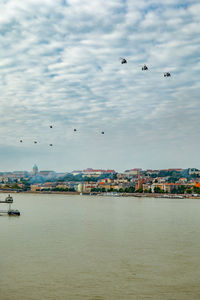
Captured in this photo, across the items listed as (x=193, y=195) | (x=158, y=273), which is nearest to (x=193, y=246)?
(x=158, y=273)

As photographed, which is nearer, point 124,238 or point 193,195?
point 124,238

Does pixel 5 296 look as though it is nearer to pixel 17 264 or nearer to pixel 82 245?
pixel 17 264

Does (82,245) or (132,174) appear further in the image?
(132,174)

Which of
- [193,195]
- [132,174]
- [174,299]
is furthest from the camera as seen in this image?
[132,174]

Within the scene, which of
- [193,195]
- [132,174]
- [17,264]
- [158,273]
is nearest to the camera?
[158,273]

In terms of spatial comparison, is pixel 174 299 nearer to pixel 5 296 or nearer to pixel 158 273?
pixel 158 273

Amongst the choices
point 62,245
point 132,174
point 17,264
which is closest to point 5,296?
point 17,264

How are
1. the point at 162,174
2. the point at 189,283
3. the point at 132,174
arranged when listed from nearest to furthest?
the point at 189,283 < the point at 162,174 < the point at 132,174

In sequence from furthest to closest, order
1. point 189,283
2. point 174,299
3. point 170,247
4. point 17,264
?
point 170,247
point 17,264
point 189,283
point 174,299
